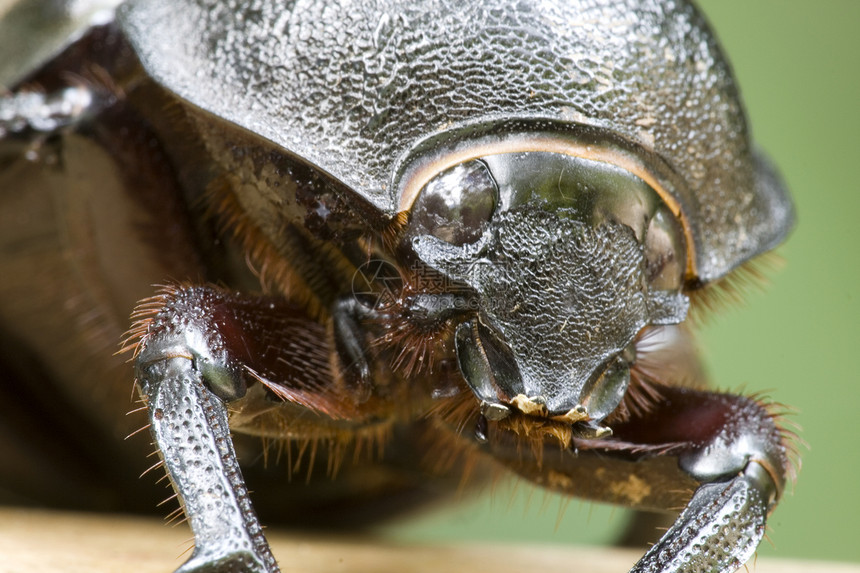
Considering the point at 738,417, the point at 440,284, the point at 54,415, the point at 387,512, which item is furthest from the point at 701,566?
the point at 54,415

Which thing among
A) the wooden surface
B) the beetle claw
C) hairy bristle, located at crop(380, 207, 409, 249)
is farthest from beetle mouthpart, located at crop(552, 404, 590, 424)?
the wooden surface

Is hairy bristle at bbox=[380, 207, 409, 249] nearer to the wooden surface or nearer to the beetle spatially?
the beetle

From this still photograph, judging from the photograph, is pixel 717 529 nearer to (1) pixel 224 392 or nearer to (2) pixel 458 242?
(2) pixel 458 242

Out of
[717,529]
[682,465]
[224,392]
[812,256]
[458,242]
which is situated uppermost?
[812,256]

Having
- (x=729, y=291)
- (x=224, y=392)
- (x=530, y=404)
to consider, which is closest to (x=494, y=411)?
(x=530, y=404)

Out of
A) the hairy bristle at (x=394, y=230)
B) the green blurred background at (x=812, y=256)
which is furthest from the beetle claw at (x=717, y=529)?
the green blurred background at (x=812, y=256)

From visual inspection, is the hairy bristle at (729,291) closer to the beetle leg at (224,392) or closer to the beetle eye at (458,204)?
the beetle eye at (458,204)
